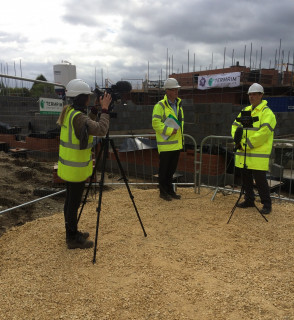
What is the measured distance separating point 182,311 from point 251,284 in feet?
2.63

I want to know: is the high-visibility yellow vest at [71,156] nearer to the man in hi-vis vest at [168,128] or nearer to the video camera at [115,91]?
the video camera at [115,91]

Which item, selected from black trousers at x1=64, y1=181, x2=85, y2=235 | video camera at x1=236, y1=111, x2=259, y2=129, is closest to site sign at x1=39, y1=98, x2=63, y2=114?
black trousers at x1=64, y1=181, x2=85, y2=235

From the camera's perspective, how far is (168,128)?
15.8 ft

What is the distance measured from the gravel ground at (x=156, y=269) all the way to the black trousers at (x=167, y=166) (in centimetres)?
73

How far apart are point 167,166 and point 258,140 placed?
1625 mm

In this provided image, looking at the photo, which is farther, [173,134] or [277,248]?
[173,134]

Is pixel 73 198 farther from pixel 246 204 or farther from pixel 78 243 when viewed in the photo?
pixel 246 204

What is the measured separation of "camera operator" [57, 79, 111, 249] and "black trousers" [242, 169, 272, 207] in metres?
2.66

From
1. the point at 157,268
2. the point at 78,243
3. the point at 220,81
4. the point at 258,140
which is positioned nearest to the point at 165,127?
the point at 258,140

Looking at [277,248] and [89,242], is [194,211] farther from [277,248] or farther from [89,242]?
[89,242]

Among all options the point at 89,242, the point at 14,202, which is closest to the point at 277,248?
the point at 89,242

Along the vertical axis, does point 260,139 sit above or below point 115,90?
below

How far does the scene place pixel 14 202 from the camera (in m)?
5.82

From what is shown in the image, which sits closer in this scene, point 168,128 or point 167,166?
point 168,128
